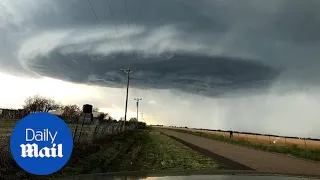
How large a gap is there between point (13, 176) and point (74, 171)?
10.5 ft

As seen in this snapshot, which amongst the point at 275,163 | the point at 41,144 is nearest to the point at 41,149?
the point at 41,144

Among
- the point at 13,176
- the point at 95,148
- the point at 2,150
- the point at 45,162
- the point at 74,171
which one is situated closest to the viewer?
the point at 45,162

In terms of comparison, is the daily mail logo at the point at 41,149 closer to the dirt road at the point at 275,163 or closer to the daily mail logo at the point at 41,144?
the daily mail logo at the point at 41,144

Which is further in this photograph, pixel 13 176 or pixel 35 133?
pixel 13 176

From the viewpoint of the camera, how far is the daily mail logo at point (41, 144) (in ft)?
15.2

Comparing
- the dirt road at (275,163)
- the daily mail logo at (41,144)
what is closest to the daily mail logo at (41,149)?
the daily mail logo at (41,144)

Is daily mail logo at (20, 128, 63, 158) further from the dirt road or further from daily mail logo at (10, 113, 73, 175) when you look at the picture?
the dirt road

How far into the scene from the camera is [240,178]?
4.98 metres

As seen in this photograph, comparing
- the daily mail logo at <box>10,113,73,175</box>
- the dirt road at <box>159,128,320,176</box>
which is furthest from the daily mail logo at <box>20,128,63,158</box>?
the dirt road at <box>159,128,320,176</box>

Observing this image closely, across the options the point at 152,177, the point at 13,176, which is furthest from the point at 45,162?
the point at 13,176

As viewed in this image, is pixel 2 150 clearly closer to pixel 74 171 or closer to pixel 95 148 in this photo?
pixel 74 171

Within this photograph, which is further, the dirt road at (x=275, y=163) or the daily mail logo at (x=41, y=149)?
the dirt road at (x=275, y=163)

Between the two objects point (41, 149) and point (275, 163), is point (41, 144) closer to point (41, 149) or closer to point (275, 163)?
point (41, 149)

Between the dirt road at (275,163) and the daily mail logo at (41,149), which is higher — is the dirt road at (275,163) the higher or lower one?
the lower one
